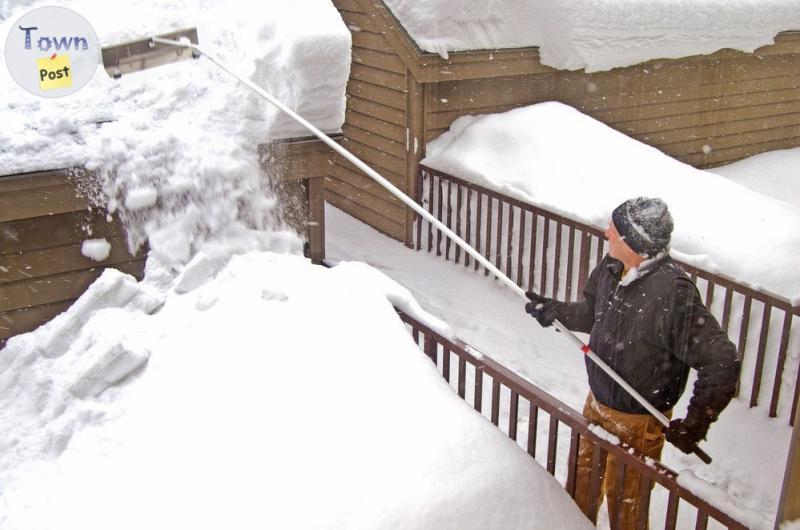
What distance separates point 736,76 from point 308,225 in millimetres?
7461

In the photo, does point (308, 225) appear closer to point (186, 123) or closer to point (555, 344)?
point (186, 123)

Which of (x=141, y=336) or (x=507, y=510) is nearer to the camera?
(x=507, y=510)

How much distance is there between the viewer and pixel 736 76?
1020 cm

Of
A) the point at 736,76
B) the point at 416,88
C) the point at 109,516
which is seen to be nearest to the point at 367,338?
the point at 109,516

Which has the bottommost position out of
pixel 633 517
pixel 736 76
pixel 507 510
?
pixel 633 517

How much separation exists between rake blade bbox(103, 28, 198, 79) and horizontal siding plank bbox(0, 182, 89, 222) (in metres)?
1.16

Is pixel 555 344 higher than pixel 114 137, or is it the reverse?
pixel 114 137

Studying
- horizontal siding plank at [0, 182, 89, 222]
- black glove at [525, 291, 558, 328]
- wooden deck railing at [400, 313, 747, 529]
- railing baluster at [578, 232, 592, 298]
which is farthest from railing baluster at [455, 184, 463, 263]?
horizontal siding plank at [0, 182, 89, 222]

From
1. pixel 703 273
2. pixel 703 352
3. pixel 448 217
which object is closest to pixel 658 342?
pixel 703 352

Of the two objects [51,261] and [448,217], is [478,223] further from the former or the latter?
[51,261]

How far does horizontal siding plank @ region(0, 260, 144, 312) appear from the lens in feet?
14.7

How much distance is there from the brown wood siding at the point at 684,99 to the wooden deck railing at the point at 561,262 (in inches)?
38.7

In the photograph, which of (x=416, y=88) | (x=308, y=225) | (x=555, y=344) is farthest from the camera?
(x=416, y=88)

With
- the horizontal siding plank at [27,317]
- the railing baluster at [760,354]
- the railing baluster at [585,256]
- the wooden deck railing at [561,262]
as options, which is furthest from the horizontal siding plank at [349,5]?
the railing baluster at [760,354]
